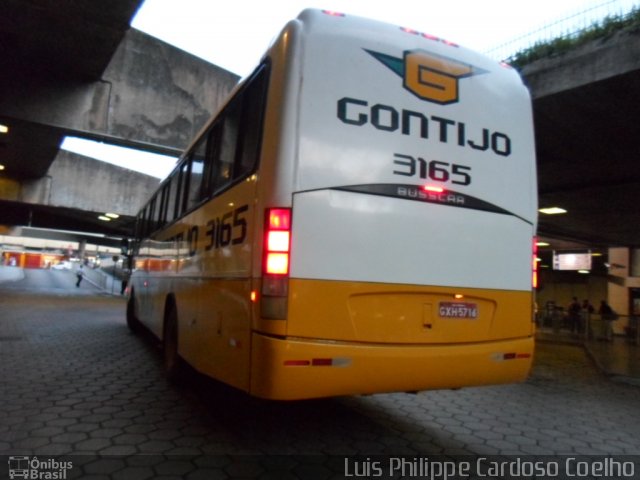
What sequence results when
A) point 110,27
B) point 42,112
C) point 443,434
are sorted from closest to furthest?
point 443,434, point 110,27, point 42,112

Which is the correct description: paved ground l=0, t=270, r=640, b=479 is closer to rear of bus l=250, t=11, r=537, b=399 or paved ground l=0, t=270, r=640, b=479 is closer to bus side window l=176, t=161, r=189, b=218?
rear of bus l=250, t=11, r=537, b=399

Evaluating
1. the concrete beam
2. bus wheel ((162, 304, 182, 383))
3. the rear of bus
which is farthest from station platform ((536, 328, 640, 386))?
bus wheel ((162, 304, 182, 383))

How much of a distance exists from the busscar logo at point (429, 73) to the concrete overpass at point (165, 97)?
3.79m

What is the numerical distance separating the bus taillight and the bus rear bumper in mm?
225

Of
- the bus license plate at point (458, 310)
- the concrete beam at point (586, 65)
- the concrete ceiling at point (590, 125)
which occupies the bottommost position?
the bus license plate at point (458, 310)

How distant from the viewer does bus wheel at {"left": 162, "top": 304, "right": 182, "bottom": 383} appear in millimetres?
6044

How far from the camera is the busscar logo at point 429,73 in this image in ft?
13.1

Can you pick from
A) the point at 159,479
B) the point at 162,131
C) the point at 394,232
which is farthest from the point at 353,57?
the point at 162,131

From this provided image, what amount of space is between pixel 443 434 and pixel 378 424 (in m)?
0.66

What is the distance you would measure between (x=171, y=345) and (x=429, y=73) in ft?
15.0

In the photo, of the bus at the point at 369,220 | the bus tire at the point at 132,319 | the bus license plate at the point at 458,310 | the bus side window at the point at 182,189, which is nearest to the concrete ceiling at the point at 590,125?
the bus at the point at 369,220

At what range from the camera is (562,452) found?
14.8 feet

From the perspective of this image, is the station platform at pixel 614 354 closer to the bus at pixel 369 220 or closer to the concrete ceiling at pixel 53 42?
the bus at pixel 369 220

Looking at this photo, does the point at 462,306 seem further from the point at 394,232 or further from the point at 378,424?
the point at 378,424
